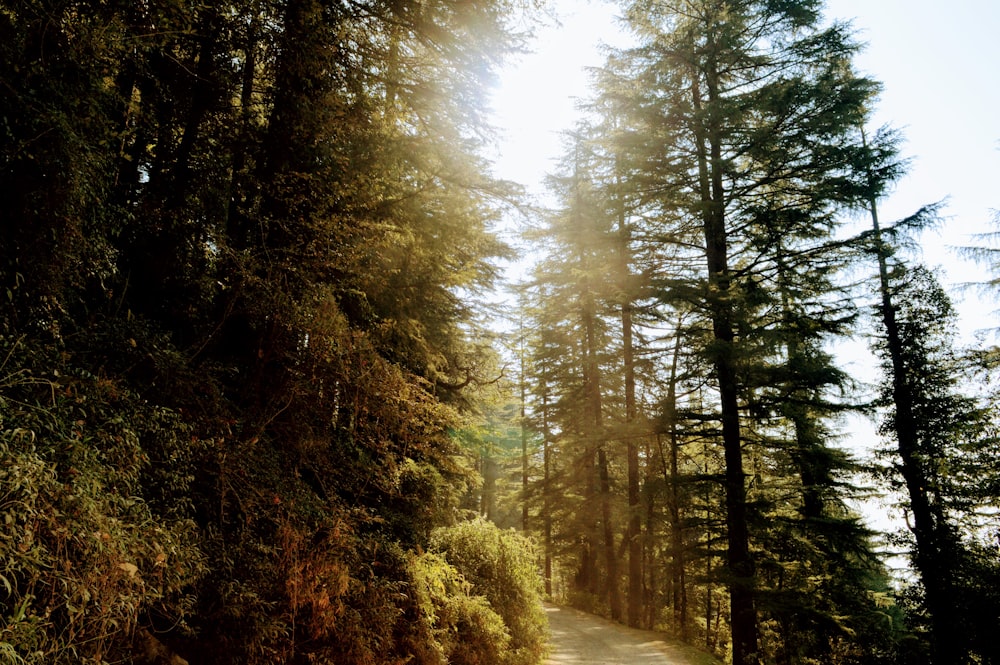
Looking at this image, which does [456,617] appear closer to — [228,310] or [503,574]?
[503,574]

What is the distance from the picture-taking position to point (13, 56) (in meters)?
3.70

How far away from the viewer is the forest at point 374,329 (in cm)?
381

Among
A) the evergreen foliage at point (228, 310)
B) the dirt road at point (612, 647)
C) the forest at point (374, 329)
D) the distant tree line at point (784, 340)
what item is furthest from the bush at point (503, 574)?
the distant tree line at point (784, 340)

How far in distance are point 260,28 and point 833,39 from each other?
39.5 ft

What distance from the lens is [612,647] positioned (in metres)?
11.5

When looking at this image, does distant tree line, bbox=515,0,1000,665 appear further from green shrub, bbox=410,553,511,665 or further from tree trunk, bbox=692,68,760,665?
green shrub, bbox=410,553,511,665

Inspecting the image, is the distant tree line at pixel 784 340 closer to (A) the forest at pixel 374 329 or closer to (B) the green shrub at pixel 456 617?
(A) the forest at pixel 374 329

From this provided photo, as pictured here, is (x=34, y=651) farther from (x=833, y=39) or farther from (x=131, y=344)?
(x=833, y=39)

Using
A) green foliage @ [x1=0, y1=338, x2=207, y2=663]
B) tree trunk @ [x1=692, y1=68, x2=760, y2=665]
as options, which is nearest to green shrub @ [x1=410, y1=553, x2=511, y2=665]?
green foliage @ [x1=0, y1=338, x2=207, y2=663]

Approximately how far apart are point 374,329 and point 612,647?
992 centimetres

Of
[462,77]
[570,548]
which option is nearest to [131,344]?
[462,77]

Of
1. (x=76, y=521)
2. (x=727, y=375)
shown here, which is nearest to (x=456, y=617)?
(x=76, y=521)

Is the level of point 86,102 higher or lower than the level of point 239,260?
higher

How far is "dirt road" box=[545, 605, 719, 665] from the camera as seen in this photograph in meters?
10.1
